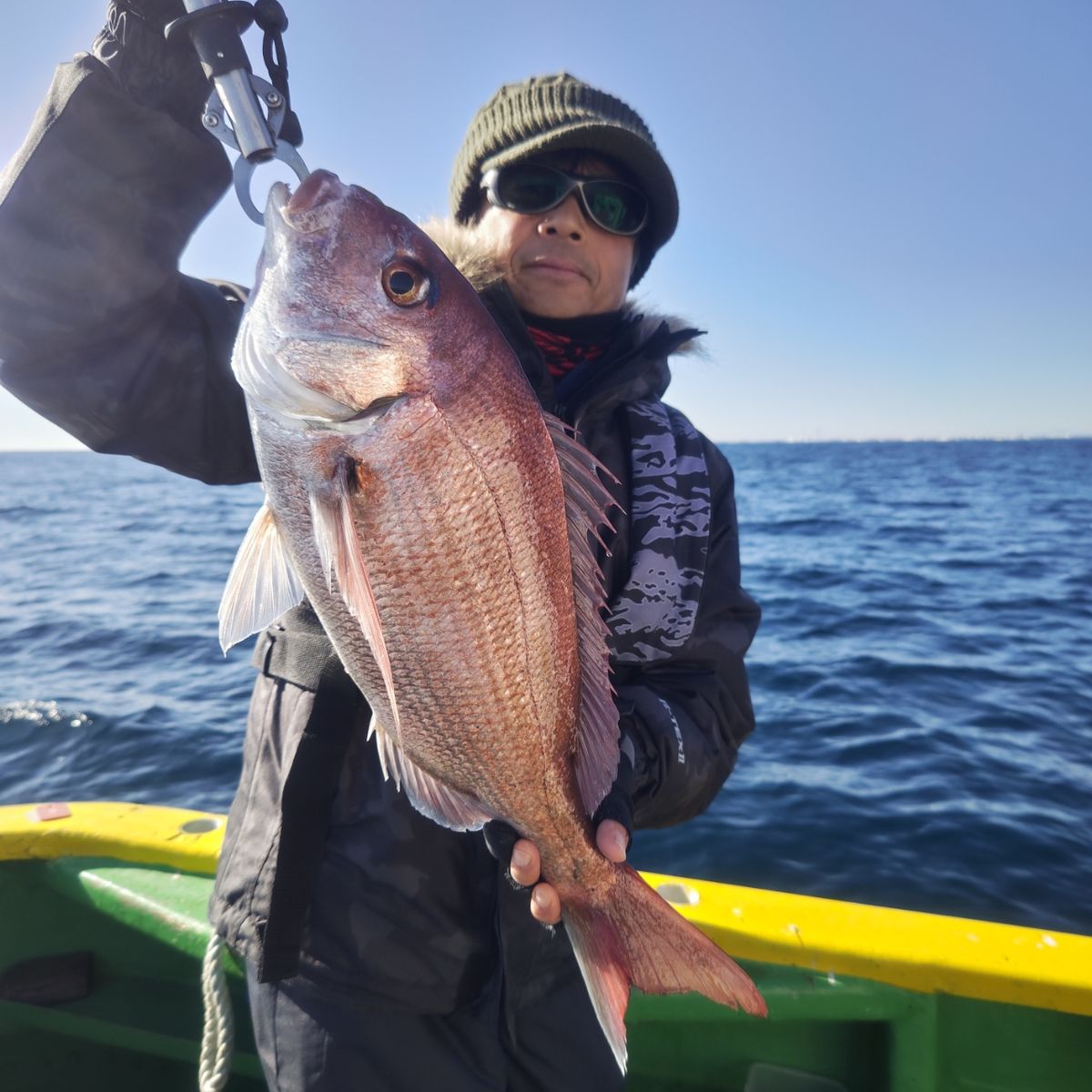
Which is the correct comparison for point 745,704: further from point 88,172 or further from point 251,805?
point 88,172

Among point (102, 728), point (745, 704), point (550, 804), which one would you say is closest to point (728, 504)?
point (745, 704)

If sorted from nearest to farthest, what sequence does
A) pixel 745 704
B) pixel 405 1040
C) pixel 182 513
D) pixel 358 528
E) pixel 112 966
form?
pixel 358 528
pixel 405 1040
pixel 745 704
pixel 112 966
pixel 182 513

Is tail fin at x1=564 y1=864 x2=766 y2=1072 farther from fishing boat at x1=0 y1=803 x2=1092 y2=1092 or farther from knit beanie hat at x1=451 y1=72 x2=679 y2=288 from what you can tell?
knit beanie hat at x1=451 y1=72 x2=679 y2=288

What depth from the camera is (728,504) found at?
99.3 inches

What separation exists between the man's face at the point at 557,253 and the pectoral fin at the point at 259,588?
1212mm

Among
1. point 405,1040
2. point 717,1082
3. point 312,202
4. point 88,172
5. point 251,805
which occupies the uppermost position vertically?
point 88,172

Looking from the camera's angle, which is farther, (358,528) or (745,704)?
(745,704)

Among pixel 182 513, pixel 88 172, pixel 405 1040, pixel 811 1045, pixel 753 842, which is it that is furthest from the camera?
pixel 182 513

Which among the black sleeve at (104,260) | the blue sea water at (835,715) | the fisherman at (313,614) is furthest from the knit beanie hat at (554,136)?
the blue sea water at (835,715)

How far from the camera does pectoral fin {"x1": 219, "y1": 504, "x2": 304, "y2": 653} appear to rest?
1569 millimetres

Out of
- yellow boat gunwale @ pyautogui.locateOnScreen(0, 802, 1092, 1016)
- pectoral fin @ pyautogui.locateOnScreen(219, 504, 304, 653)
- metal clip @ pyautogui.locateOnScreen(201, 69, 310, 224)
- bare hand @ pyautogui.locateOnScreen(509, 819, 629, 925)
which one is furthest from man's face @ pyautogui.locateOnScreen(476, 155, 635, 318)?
yellow boat gunwale @ pyautogui.locateOnScreen(0, 802, 1092, 1016)

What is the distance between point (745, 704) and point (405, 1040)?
4.30 ft

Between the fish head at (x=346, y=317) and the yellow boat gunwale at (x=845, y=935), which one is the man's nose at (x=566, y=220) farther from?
the yellow boat gunwale at (x=845, y=935)

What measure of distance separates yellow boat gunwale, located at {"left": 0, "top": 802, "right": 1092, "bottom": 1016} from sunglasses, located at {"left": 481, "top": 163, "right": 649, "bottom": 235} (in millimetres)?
2392
